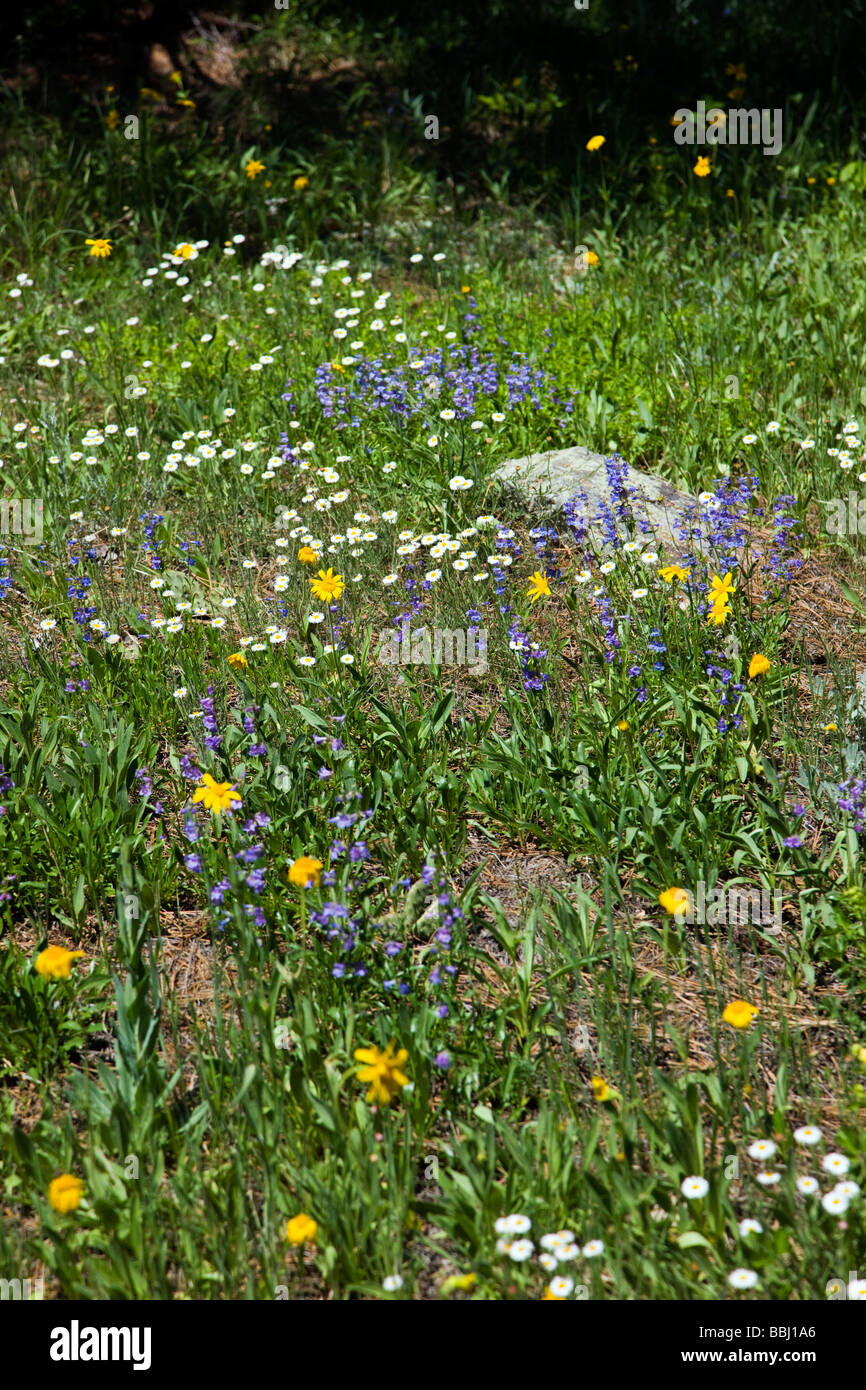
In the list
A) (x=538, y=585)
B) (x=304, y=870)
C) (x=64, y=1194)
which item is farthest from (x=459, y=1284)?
(x=538, y=585)

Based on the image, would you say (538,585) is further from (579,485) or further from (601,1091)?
(601,1091)

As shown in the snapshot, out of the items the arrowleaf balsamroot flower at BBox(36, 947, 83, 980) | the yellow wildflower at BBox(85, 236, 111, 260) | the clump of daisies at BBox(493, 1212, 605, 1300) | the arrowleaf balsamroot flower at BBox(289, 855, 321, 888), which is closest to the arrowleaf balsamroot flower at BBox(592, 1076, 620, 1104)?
the clump of daisies at BBox(493, 1212, 605, 1300)

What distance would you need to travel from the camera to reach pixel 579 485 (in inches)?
176

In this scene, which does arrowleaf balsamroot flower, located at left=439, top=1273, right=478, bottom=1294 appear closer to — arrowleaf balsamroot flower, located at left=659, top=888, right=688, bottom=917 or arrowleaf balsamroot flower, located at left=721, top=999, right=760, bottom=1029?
arrowleaf balsamroot flower, located at left=721, top=999, right=760, bottom=1029

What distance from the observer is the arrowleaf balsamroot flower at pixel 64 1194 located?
216cm

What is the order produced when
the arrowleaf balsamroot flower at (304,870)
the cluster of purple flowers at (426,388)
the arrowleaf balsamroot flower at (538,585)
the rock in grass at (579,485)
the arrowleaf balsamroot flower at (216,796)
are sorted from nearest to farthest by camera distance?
the arrowleaf balsamroot flower at (304,870) < the arrowleaf balsamroot flower at (216,796) < the arrowleaf balsamroot flower at (538,585) < the rock in grass at (579,485) < the cluster of purple flowers at (426,388)

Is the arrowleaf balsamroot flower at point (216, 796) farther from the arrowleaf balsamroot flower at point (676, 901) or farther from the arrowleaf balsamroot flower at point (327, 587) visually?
the arrowleaf balsamroot flower at point (676, 901)

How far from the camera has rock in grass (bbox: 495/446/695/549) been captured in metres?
4.33

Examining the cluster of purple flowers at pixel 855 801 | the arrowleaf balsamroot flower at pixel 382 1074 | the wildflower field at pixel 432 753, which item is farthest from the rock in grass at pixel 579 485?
the arrowleaf balsamroot flower at pixel 382 1074

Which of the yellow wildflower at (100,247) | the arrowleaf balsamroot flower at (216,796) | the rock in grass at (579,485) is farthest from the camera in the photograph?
the yellow wildflower at (100,247)

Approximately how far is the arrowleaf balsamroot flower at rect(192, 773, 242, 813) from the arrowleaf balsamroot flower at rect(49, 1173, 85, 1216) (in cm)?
97

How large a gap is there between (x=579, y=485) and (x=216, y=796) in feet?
7.03

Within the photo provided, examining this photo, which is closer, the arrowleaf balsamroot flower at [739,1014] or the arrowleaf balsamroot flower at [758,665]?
the arrowleaf balsamroot flower at [739,1014]

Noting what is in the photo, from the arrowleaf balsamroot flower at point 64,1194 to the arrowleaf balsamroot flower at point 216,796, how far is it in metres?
0.97
